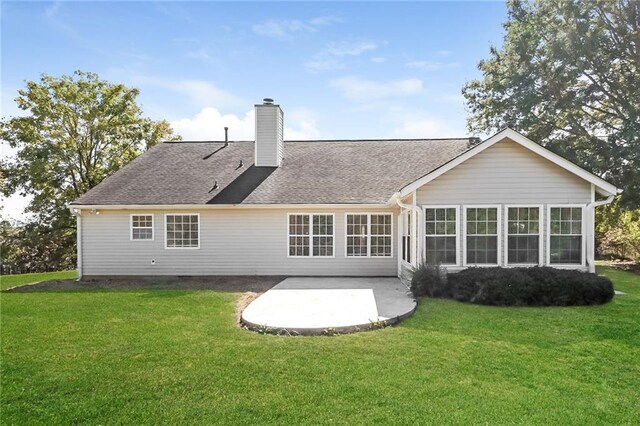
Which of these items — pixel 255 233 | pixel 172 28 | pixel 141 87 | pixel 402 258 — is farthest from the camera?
pixel 141 87

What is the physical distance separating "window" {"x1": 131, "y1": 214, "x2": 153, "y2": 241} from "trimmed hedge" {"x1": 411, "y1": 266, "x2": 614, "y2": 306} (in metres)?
10.7

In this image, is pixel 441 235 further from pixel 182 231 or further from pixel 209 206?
pixel 182 231

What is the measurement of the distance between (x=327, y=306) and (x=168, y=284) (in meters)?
6.62

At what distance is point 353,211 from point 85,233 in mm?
9757

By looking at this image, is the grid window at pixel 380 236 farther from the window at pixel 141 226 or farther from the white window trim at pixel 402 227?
the window at pixel 141 226

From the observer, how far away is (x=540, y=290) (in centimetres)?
936

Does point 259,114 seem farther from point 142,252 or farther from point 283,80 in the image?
point 142,252

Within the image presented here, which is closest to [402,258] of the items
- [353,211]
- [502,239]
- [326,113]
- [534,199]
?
[353,211]

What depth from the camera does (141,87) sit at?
27266 mm

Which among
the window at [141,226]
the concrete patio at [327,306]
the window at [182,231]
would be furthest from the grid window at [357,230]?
the window at [141,226]

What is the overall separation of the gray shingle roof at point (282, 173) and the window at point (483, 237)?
11.9ft

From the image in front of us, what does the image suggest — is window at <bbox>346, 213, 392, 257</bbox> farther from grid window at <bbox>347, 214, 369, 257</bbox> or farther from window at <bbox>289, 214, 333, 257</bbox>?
window at <bbox>289, 214, 333, 257</bbox>

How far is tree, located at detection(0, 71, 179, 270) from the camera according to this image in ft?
79.8

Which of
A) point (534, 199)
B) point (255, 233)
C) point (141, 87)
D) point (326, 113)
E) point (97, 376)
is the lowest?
point (97, 376)
